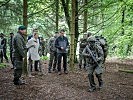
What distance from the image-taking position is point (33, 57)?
15.1 m

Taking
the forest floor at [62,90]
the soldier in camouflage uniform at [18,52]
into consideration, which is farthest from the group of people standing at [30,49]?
the forest floor at [62,90]

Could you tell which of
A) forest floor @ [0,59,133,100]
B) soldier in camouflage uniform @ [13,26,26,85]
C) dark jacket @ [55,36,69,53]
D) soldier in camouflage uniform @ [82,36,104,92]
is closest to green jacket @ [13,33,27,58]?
soldier in camouflage uniform @ [13,26,26,85]

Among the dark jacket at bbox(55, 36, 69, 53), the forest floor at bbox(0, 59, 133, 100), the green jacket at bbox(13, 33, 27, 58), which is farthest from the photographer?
the dark jacket at bbox(55, 36, 69, 53)

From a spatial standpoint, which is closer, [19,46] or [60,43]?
[19,46]

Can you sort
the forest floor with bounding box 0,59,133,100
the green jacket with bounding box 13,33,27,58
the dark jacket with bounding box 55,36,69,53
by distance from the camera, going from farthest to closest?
1. the dark jacket with bounding box 55,36,69,53
2. the green jacket with bounding box 13,33,27,58
3. the forest floor with bounding box 0,59,133,100

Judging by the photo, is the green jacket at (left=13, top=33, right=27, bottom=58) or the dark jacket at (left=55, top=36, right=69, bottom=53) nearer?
the green jacket at (left=13, top=33, right=27, bottom=58)

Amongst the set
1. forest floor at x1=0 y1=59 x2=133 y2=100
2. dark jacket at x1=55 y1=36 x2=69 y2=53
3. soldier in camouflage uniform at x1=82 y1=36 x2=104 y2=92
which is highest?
dark jacket at x1=55 y1=36 x2=69 y2=53

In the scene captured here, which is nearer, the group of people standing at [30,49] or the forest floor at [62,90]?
the forest floor at [62,90]

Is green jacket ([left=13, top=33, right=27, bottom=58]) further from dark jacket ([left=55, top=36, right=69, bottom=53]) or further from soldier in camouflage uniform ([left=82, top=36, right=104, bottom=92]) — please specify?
dark jacket ([left=55, top=36, right=69, bottom=53])

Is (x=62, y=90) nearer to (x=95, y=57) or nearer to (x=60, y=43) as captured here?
(x=95, y=57)

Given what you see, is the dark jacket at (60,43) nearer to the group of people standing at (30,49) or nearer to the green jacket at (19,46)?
the group of people standing at (30,49)

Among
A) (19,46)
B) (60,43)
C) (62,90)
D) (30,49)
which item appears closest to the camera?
(62,90)

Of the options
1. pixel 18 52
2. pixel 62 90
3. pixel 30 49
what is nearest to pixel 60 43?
pixel 30 49

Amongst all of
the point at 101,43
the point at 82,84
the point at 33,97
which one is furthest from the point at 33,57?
the point at 33,97
